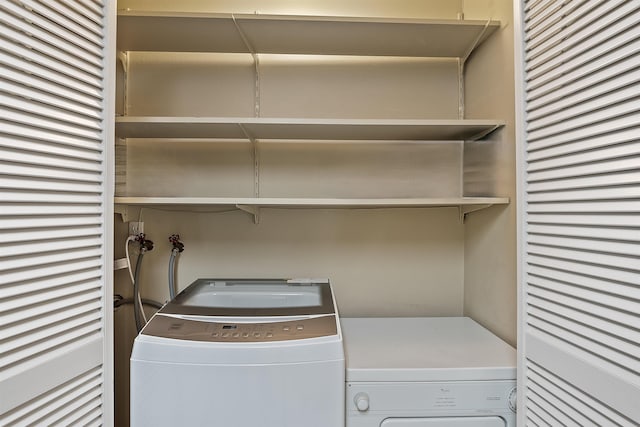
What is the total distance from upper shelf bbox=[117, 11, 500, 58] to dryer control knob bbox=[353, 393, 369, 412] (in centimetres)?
147

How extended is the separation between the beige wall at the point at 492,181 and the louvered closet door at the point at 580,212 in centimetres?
53

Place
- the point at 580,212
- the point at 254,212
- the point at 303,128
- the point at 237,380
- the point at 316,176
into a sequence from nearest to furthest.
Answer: the point at 580,212 → the point at 237,380 → the point at 303,128 → the point at 254,212 → the point at 316,176

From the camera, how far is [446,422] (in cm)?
131

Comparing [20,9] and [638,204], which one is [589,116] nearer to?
[638,204]

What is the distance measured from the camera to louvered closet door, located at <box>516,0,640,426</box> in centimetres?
78

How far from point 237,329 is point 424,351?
0.73 m

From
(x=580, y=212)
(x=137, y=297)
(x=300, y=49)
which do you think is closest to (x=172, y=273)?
(x=137, y=297)

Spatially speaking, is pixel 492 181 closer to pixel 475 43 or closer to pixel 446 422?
pixel 475 43

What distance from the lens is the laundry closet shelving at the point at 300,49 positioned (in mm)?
1586

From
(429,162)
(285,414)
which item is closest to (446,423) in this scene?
(285,414)

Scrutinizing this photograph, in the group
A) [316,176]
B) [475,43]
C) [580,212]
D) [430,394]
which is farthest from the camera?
[316,176]

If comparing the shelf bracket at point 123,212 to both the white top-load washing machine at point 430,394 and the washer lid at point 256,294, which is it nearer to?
the washer lid at point 256,294

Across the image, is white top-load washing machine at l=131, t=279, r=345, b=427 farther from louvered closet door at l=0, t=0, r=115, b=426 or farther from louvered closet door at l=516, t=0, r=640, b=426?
louvered closet door at l=516, t=0, r=640, b=426

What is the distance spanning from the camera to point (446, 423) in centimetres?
131
